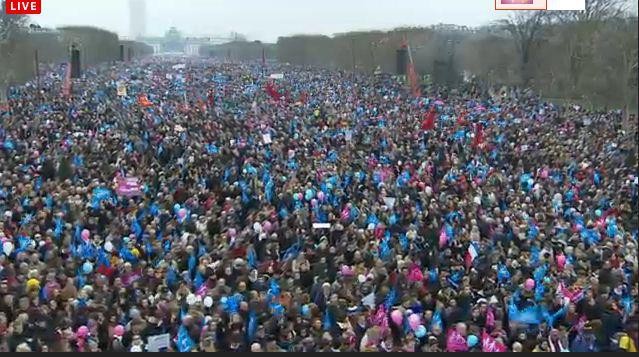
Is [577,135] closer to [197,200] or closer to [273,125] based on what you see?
[273,125]

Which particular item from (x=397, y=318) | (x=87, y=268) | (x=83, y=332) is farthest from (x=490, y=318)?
(x=87, y=268)

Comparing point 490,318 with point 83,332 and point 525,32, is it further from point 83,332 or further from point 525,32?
point 525,32

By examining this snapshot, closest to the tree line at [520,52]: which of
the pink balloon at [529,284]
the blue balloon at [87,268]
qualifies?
the pink balloon at [529,284]

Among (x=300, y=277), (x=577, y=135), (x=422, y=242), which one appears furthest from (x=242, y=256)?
(x=577, y=135)

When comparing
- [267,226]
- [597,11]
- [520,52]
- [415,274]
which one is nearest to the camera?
[415,274]

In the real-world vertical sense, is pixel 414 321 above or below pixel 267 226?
below

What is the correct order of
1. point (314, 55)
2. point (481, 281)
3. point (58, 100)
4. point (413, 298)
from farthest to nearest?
point (314, 55) → point (58, 100) → point (481, 281) → point (413, 298)
